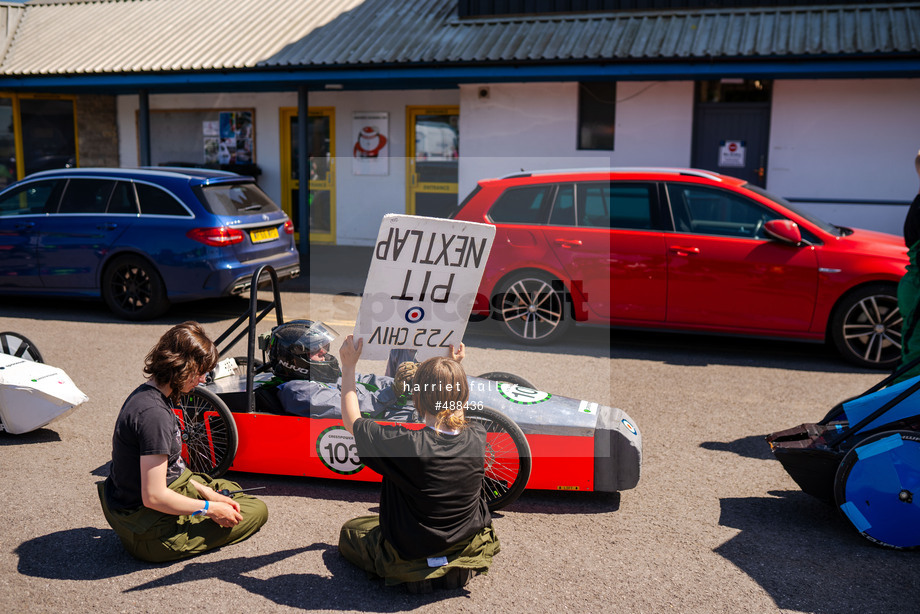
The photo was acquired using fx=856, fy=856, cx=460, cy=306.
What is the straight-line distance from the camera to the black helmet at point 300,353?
513cm

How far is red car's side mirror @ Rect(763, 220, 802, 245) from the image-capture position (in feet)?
26.3

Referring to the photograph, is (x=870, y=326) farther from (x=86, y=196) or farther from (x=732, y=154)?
(x=86, y=196)

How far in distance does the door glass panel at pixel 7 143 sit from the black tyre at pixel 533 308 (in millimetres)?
13133

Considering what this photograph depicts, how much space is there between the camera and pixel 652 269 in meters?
8.39

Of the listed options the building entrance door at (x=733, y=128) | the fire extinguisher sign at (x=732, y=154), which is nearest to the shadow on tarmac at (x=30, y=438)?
the building entrance door at (x=733, y=128)

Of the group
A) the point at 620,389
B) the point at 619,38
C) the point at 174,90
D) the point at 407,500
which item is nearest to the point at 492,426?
the point at 407,500

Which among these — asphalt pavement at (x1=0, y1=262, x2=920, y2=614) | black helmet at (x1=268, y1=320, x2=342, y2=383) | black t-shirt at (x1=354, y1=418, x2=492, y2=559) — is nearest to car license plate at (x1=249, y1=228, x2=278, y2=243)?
asphalt pavement at (x1=0, y1=262, x2=920, y2=614)

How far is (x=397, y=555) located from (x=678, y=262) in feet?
17.6

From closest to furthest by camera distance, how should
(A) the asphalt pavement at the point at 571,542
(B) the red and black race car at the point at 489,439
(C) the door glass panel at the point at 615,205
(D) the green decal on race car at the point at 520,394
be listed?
(A) the asphalt pavement at the point at 571,542 → (B) the red and black race car at the point at 489,439 → (D) the green decal on race car at the point at 520,394 → (C) the door glass panel at the point at 615,205

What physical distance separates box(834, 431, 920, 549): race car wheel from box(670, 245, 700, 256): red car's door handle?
4288 millimetres

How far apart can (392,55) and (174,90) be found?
543cm

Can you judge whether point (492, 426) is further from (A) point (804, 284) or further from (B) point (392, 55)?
(B) point (392, 55)

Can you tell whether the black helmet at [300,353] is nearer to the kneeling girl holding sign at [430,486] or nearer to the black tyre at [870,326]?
the kneeling girl holding sign at [430,486]

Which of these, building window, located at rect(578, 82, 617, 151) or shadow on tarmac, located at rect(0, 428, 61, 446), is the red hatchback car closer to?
shadow on tarmac, located at rect(0, 428, 61, 446)
